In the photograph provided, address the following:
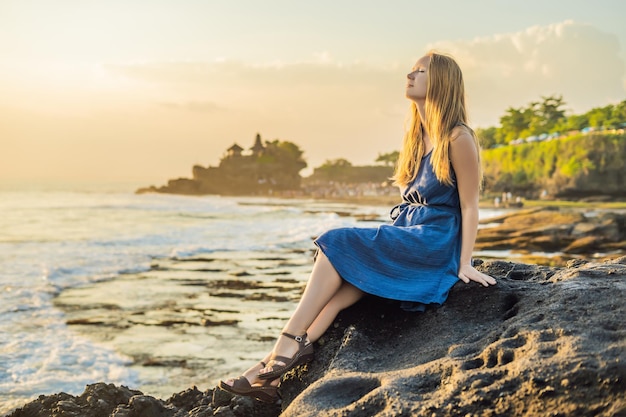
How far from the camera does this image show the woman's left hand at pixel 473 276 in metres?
3.15

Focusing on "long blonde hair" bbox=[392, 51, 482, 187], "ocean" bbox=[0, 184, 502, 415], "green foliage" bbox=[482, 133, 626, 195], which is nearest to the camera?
"long blonde hair" bbox=[392, 51, 482, 187]

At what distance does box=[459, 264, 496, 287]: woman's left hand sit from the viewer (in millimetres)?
3146

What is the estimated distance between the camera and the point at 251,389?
3.05 m

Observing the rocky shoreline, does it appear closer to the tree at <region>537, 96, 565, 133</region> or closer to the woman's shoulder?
the woman's shoulder

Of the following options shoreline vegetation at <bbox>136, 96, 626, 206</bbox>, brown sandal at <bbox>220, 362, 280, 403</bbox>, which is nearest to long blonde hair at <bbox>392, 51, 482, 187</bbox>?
brown sandal at <bbox>220, 362, 280, 403</bbox>

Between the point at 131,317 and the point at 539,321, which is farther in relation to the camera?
the point at 131,317

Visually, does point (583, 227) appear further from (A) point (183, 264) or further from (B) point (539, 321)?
(B) point (539, 321)

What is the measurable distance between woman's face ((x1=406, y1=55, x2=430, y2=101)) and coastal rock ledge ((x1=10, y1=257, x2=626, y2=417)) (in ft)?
3.50

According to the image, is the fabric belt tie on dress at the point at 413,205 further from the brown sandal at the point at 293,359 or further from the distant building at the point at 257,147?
the distant building at the point at 257,147

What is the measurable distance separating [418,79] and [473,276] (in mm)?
1077

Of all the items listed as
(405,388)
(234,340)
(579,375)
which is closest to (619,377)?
(579,375)

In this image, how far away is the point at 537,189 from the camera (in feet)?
167

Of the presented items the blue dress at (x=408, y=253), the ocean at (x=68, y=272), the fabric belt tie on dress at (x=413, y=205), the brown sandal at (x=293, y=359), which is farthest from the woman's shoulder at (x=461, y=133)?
the ocean at (x=68, y=272)

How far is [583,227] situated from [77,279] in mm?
12442
